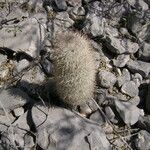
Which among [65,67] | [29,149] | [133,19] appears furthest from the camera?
[133,19]

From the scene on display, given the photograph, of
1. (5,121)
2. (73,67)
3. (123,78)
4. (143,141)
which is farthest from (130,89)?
(5,121)

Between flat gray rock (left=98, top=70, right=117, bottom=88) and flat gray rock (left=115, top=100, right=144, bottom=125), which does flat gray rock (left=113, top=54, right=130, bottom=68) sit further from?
flat gray rock (left=115, top=100, right=144, bottom=125)

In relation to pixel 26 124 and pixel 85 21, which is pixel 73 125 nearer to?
pixel 26 124

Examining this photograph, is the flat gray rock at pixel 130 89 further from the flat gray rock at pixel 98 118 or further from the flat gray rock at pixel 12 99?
the flat gray rock at pixel 12 99

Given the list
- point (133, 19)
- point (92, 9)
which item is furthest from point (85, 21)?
point (133, 19)

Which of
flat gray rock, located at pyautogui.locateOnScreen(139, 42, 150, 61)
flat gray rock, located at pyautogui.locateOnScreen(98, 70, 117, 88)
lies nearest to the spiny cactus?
flat gray rock, located at pyautogui.locateOnScreen(98, 70, 117, 88)

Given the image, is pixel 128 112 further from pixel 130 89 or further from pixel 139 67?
pixel 139 67

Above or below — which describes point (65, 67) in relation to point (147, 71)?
above
